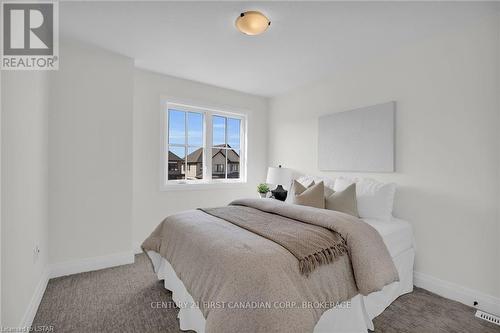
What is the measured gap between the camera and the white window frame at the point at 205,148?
3.56m

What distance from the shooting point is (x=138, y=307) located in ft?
6.70

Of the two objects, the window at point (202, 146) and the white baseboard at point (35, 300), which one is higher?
the window at point (202, 146)

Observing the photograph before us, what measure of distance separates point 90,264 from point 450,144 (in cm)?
383

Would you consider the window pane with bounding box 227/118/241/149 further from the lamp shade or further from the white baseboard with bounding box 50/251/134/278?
the white baseboard with bounding box 50/251/134/278

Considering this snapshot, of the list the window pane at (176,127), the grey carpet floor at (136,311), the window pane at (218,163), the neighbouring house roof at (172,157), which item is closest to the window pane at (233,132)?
the window pane at (218,163)

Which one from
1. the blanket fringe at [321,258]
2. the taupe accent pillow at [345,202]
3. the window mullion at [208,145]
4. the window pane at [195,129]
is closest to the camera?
the blanket fringe at [321,258]

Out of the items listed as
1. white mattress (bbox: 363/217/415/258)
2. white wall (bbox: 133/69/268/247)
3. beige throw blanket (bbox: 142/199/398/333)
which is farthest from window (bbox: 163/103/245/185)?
white mattress (bbox: 363/217/415/258)

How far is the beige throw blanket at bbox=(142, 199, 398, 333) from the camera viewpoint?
1.19 meters

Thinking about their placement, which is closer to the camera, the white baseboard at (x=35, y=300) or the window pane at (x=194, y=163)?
the white baseboard at (x=35, y=300)

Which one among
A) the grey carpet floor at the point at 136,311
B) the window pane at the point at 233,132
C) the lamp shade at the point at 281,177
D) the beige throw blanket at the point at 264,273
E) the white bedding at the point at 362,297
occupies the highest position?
the window pane at the point at 233,132

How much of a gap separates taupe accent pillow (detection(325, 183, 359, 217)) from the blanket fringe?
839 mm

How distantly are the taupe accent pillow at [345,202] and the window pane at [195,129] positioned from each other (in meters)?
2.27

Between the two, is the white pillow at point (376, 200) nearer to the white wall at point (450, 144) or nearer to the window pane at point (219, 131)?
the white wall at point (450, 144)

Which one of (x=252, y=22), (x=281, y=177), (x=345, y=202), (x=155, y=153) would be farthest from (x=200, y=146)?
(x=345, y=202)
